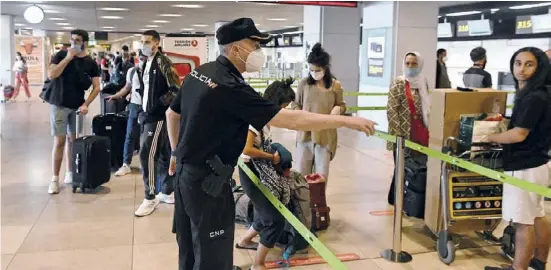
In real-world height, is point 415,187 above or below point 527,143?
below

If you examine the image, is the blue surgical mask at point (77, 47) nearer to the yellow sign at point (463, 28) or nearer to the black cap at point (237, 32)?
the black cap at point (237, 32)

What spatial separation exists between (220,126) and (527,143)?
7.00 ft

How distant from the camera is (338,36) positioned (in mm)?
12578

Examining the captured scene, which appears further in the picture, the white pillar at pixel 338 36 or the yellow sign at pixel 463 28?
the yellow sign at pixel 463 28

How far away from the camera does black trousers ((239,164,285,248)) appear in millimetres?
3361

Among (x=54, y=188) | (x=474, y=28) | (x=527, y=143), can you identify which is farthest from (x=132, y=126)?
(x=474, y=28)

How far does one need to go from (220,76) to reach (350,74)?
36.2 ft

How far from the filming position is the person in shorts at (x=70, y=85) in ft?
18.1

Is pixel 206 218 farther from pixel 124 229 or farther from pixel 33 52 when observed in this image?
pixel 33 52

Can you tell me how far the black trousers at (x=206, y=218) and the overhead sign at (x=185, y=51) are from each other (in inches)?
160

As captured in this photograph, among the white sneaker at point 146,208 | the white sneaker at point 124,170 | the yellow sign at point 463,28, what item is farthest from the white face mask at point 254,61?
the yellow sign at point 463,28

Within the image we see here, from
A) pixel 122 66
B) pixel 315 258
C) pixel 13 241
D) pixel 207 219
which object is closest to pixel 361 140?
pixel 122 66

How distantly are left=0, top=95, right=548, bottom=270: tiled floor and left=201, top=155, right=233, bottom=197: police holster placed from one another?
156 cm

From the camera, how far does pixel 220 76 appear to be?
2.32 metres
